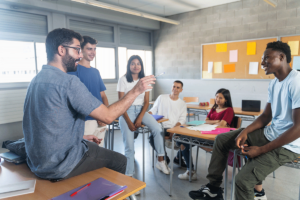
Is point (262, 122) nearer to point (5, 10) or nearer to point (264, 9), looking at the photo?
point (264, 9)

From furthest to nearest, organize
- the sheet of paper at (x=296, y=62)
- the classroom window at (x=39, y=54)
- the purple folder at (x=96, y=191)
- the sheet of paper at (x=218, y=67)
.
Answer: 1. the sheet of paper at (x=218, y=67)
2. the classroom window at (x=39, y=54)
3. the sheet of paper at (x=296, y=62)
4. the purple folder at (x=96, y=191)

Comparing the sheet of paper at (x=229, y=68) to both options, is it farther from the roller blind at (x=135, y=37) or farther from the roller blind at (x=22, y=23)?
the roller blind at (x=22, y=23)

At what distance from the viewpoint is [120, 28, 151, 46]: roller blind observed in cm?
628

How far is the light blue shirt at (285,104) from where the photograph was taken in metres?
1.57

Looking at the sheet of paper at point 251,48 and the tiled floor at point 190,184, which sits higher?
the sheet of paper at point 251,48

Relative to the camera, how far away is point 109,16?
554 centimetres

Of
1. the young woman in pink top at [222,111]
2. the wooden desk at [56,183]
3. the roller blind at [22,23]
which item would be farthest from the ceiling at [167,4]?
the wooden desk at [56,183]

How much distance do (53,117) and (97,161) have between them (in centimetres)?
38

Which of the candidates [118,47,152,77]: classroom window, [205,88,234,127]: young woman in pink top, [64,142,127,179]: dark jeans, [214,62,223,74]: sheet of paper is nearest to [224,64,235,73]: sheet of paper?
[214,62,223,74]: sheet of paper

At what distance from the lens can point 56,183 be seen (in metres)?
1.15

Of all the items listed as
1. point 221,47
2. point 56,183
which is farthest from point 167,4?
point 56,183

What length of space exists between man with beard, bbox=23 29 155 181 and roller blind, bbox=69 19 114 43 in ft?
14.2

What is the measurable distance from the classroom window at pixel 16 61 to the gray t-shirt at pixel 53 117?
383 cm


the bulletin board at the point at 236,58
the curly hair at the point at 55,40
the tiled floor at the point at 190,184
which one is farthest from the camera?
the bulletin board at the point at 236,58
